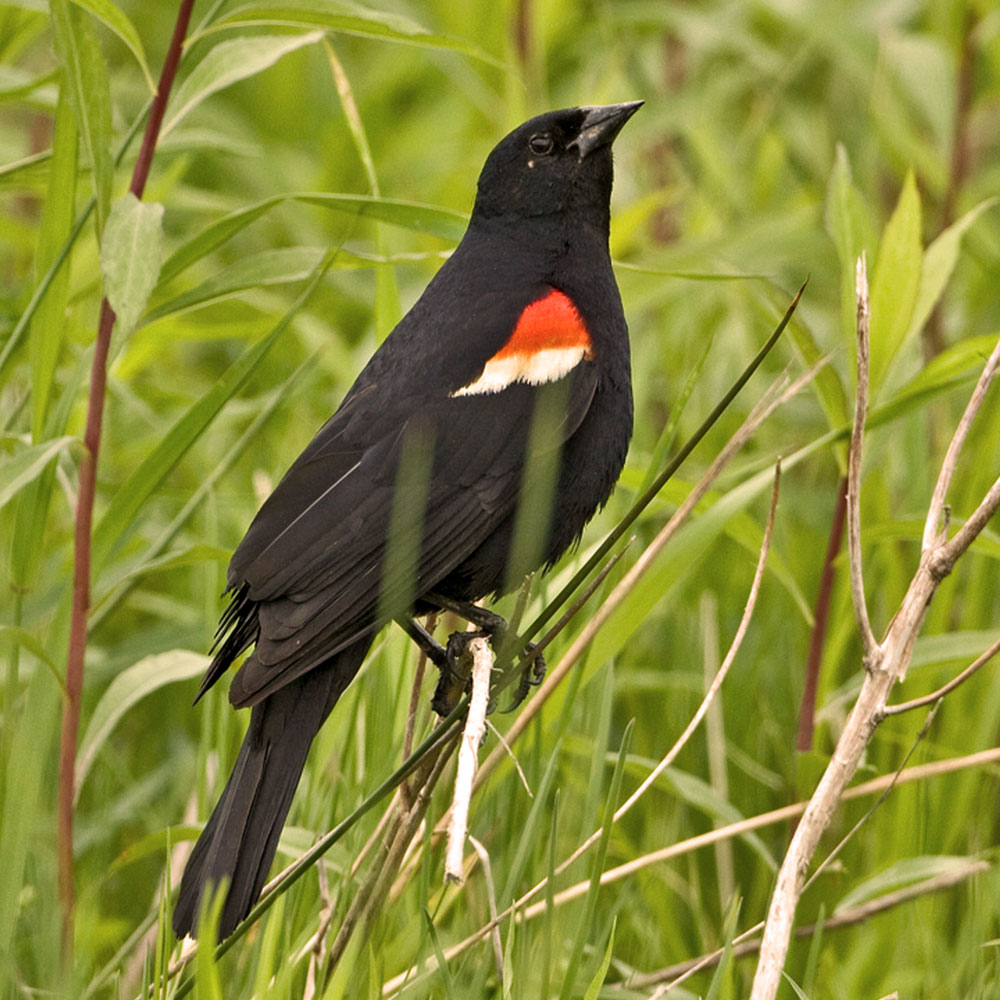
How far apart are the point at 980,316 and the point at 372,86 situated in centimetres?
220

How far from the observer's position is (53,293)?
213 cm

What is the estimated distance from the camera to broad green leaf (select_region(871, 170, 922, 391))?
2275mm

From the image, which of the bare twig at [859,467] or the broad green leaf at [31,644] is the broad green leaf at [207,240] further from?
the bare twig at [859,467]

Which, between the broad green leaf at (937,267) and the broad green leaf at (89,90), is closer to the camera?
the broad green leaf at (89,90)

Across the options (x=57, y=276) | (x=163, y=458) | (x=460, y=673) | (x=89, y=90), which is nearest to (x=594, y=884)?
(x=460, y=673)

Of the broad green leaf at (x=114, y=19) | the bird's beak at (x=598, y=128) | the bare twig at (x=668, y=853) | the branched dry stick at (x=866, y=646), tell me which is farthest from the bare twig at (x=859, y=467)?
the broad green leaf at (x=114, y=19)

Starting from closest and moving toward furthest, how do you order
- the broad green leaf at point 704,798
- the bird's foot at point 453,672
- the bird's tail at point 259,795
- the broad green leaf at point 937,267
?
the bird's tail at point 259,795
the bird's foot at point 453,672
the broad green leaf at point 704,798
the broad green leaf at point 937,267

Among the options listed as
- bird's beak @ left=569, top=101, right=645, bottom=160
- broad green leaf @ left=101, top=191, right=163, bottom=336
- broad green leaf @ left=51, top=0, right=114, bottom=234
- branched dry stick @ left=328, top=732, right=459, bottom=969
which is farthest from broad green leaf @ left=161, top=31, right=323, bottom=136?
branched dry stick @ left=328, top=732, right=459, bottom=969

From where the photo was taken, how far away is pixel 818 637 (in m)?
2.48

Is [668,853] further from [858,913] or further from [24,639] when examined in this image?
[24,639]

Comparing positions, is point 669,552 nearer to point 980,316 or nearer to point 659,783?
point 659,783

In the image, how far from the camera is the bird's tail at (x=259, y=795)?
1.84m

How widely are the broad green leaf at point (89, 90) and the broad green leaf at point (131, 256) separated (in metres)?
0.09

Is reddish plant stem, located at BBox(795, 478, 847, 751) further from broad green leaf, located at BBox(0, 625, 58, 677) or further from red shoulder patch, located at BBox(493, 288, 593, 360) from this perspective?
broad green leaf, located at BBox(0, 625, 58, 677)
